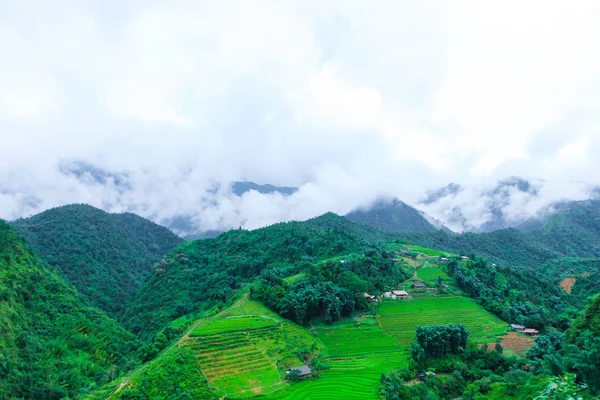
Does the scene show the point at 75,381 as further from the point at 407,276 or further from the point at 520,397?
the point at 407,276

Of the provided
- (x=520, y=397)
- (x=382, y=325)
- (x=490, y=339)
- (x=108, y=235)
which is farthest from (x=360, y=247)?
(x=108, y=235)

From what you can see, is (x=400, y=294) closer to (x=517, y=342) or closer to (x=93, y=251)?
(x=517, y=342)

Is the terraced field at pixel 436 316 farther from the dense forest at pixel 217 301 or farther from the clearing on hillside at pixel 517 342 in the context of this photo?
the dense forest at pixel 217 301

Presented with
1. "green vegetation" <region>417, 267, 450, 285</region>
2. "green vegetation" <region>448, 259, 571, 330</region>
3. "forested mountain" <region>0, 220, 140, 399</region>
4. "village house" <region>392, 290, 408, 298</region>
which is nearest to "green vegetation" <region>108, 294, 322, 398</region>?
"forested mountain" <region>0, 220, 140, 399</region>

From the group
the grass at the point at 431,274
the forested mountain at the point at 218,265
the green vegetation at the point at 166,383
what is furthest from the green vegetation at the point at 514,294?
the green vegetation at the point at 166,383

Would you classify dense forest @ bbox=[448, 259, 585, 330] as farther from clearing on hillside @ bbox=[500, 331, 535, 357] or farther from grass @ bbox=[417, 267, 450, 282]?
clearing on hillside @ bbox=[500, 331, 535, 357]

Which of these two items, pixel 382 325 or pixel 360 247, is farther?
pixel 360 247

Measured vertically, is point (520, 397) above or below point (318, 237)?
below
